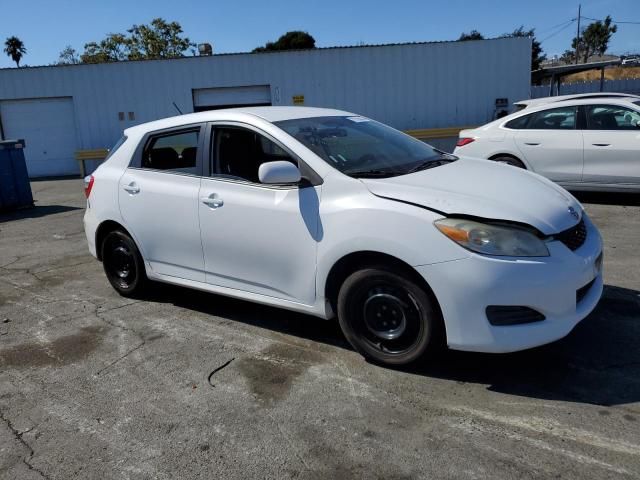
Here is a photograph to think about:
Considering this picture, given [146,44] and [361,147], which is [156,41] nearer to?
[146,44]

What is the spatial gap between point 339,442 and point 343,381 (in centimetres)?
64

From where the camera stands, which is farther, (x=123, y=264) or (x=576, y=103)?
(x=576, y=103)

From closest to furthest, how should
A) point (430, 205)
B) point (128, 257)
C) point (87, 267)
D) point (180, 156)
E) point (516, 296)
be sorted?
point (516, 296) → point (430, 205) → point (180, 156) → point (128, 257) → point (87, 267)

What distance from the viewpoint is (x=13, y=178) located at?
11.7m

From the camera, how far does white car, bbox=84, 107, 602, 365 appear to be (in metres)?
3.05

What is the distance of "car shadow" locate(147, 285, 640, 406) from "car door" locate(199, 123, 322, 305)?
56 cm

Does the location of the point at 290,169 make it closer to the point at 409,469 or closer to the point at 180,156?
the point at 180,156

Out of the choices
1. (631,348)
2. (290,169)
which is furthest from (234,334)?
(631,348)

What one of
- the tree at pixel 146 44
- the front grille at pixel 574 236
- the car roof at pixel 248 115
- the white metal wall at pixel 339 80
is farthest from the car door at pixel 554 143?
the tree at pixel 146 44

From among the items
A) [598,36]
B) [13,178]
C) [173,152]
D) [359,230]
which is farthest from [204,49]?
[598,36]

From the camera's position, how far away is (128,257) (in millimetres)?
5051

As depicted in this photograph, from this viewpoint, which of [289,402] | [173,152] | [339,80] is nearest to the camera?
[289,402]

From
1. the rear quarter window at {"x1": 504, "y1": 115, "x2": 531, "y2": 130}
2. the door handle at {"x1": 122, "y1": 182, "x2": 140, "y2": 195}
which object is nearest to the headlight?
the door handle at {"x1": 122, "y1": 182, "x2": 140, "y2": 195}

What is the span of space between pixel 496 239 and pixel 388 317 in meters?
0.82
